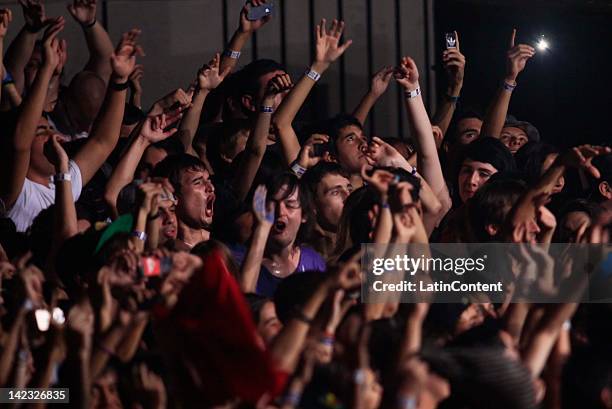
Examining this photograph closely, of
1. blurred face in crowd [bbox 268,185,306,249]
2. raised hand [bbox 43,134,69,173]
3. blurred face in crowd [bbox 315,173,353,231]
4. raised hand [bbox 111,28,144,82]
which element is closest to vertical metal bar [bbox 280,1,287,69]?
blurred face in crowd [bbox 315,173,353,231]

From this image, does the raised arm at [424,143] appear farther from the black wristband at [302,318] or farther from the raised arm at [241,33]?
the black wristband at [302,318]

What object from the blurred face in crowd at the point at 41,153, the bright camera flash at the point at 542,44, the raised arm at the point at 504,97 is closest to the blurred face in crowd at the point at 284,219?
the blurred face in crowd at the point at 41,153

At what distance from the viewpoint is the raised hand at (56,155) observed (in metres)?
5.60

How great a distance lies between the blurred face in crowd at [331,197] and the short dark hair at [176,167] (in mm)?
535

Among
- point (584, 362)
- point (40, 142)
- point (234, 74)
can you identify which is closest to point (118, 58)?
point (40, 142)

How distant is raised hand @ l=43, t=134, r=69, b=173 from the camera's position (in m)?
5.60

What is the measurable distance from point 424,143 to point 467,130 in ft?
3.58

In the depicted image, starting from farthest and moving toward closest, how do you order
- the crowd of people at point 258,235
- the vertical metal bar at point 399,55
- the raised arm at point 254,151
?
the vertical metal bar at point 399,55, the raised arm at point 254,151, the crowd of people at point 258,235

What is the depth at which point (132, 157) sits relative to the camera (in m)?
6.04

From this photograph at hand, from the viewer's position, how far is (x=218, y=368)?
13.1 ft

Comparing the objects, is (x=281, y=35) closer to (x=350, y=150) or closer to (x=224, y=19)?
(x=224, y=19)

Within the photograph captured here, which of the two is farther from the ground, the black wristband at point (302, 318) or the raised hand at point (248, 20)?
the raised hand at point (248, 20)

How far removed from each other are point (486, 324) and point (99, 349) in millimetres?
1211

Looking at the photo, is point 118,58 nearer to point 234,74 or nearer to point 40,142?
point 40,142
